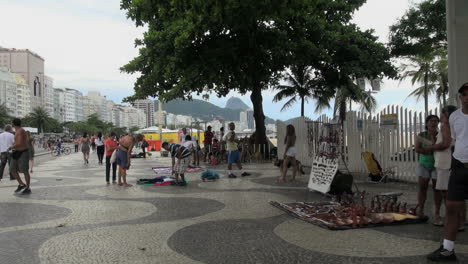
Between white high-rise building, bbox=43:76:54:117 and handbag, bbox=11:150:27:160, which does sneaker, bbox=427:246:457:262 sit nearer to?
handbag, bbox=11:150:27:160

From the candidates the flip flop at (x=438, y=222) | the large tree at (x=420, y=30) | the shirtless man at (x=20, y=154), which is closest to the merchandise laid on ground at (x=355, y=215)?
the flip flop at (x=438, y=222)

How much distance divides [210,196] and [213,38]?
9.43 meters

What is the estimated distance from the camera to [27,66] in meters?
170

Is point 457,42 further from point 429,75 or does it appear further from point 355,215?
point 429,75

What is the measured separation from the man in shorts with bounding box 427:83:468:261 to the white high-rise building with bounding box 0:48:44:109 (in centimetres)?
18356

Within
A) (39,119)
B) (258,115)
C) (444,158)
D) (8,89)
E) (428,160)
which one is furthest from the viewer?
(8,89)

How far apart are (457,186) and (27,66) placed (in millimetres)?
189597

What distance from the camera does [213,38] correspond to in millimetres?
16875

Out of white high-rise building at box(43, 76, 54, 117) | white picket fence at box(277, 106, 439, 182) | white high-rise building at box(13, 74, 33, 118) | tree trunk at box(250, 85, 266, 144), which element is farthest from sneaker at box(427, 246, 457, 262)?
white high-rise building at box(43, 76, 54, 117)

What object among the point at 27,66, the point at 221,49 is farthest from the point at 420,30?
the point at 27,66

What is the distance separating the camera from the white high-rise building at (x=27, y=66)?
16688 cm

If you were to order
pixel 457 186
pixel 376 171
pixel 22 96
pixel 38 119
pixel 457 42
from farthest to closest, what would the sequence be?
pixel 22 96 < pixel 38 119 < pixel 376 171 < pixel 457 42 < pixel 457 186

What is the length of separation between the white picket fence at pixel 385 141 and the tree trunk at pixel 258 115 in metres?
6.51

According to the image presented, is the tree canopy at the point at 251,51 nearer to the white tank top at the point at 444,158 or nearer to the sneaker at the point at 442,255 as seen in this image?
the white tank top at the point at 444,158
